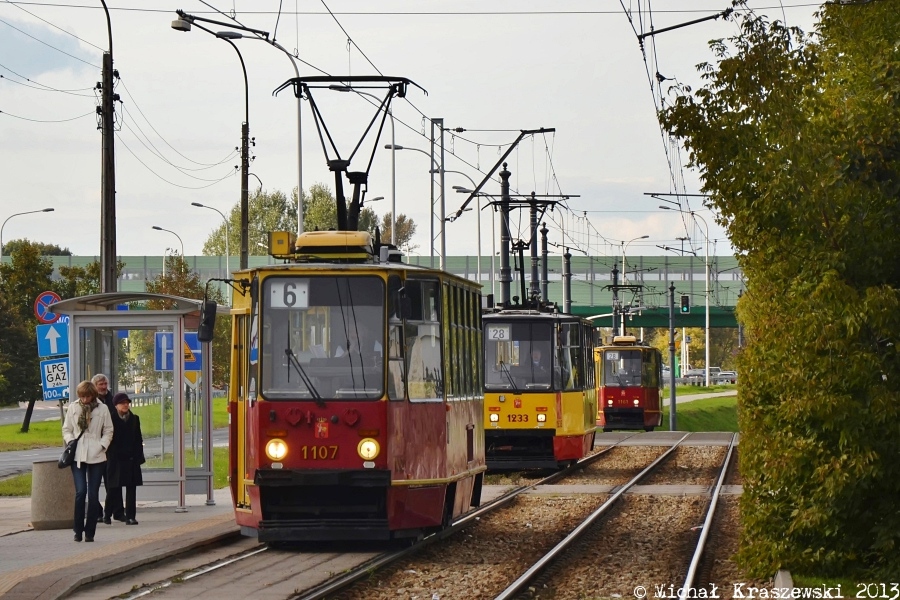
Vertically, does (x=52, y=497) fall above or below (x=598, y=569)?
above

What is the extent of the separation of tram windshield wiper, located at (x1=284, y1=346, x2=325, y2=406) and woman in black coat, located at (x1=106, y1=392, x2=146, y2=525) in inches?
116

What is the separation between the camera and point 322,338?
15.2 metres

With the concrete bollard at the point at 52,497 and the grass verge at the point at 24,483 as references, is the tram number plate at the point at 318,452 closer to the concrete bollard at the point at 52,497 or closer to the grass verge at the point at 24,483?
the concrete bollard at the point at 52,497

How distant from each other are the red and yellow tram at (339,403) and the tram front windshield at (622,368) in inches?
1398

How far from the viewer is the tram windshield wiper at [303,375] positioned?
49.4ft

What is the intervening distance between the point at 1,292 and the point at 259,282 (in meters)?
36.2

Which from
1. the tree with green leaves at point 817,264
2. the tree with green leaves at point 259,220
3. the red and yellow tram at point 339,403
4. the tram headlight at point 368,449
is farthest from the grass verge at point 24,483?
the tree with green leaves at point 259,220

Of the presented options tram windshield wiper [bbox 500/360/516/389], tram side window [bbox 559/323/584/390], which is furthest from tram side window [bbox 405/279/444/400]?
tram side window [bbox 559/323/584/390]

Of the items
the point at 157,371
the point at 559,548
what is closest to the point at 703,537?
the point at 559,548

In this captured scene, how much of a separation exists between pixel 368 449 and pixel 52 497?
4.70m

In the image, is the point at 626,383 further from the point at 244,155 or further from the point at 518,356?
the point at 518,356

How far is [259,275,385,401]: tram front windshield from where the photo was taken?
1513cm

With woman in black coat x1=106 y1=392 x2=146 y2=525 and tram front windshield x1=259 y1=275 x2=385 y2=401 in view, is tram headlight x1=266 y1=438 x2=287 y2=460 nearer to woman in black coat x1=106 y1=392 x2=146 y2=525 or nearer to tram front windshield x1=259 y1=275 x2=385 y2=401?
tram front windshield x1=259 y1=275 x2=385 y2=401

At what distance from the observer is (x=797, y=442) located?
12750mm
